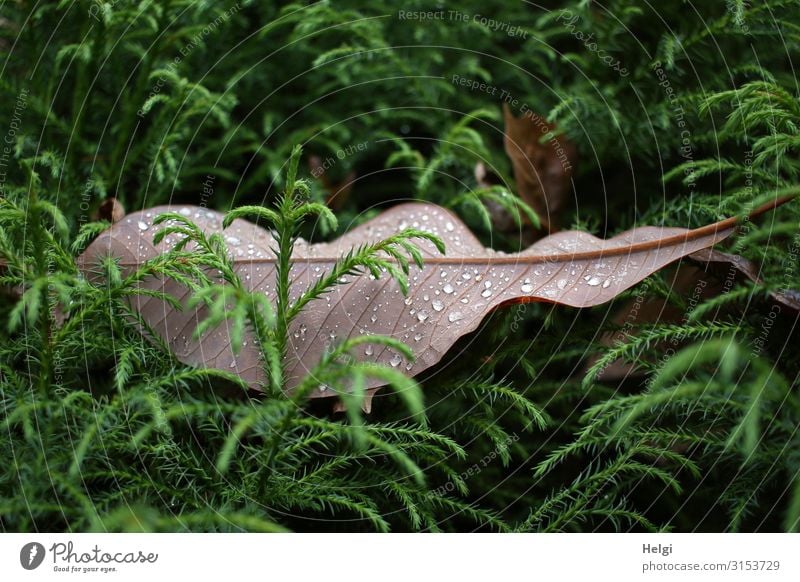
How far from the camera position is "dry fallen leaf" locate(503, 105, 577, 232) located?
125 centimetres

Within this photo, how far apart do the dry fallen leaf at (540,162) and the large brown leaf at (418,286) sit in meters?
0.23

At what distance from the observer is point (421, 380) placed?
3.15 ft

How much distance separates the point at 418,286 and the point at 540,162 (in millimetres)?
481

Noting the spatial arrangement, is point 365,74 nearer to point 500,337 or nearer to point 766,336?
point 500,337

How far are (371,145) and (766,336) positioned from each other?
850mm

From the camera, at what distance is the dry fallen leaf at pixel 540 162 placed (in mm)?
1245
